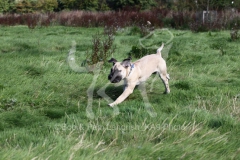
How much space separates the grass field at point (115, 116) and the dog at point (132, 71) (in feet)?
0.73

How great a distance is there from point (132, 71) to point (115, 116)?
71.7 inches

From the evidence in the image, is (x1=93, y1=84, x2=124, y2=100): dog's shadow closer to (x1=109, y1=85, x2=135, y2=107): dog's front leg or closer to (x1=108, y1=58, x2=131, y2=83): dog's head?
(x1=109, y1=85, x2=135, y2=107): dog's front leg

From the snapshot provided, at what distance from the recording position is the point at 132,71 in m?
6.60

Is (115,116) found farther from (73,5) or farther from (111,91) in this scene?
(73,5)

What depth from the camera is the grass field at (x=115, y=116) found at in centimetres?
368

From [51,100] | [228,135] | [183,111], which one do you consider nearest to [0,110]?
[51,100]

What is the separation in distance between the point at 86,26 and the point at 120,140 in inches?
756

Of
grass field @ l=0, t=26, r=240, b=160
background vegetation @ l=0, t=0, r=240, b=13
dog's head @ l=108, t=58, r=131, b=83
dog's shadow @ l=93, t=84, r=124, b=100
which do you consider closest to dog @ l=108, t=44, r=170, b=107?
dog's head @ l=108, t=58, r=131, b=83

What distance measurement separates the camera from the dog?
6.25m

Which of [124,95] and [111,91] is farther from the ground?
[124,95]

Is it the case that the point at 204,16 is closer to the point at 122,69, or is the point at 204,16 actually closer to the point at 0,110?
the point at 122,69

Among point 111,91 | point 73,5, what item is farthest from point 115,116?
point 73,5

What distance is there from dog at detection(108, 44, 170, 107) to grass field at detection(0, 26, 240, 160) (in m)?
0.22

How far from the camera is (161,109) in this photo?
5609 mm
